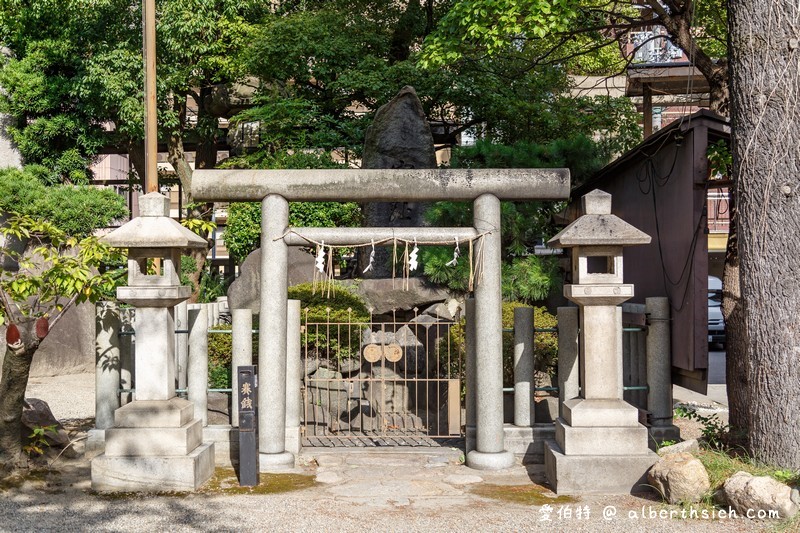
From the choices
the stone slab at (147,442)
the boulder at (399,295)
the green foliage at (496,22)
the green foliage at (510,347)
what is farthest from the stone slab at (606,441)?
the green foliage at (496,22)

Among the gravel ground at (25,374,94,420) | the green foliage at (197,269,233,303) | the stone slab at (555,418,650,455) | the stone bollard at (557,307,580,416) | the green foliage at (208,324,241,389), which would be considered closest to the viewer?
the stone slab at (555,418,650,455)

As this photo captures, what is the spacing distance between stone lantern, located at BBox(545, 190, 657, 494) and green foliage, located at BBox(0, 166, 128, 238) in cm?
1345

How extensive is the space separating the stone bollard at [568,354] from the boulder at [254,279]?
6315mm

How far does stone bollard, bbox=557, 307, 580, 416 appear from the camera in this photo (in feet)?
27.4

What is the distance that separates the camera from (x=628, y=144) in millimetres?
15711

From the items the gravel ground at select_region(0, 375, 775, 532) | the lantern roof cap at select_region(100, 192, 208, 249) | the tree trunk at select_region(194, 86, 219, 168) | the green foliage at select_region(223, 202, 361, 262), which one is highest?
the tree trunk at select_region(194, 86, 219, 168)

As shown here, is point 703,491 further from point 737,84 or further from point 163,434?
point 163,434

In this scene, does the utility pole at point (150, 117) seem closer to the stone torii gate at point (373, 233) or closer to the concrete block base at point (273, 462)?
the stone torii gate at point (373, 233)

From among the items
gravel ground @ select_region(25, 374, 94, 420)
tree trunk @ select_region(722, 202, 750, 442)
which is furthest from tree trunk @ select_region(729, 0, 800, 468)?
gravel ground @ select_region(25, 374, 94, 420)

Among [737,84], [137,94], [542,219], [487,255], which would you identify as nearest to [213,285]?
[137,94]

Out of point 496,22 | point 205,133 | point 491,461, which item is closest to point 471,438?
point 491,461

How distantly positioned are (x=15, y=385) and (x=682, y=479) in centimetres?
674

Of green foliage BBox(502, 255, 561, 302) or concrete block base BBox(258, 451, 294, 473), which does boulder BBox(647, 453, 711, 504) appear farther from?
green foliage BBox(502, 255, 561, 302)

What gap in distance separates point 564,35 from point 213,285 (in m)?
12.1
